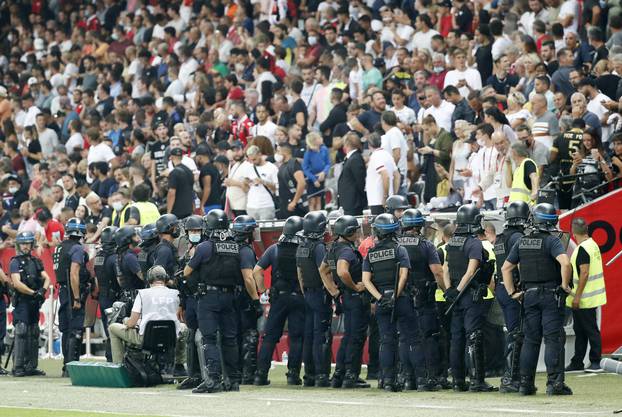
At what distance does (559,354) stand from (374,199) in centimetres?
590

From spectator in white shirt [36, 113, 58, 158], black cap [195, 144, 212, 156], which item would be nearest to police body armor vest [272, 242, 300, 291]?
black cap [195, 144, 212, 156]

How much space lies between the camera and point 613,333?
18.0m

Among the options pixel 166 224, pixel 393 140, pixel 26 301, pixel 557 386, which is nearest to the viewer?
pixel 557 386

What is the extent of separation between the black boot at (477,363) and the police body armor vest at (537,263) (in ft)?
3.52

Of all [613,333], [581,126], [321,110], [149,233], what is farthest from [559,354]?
[321,110]

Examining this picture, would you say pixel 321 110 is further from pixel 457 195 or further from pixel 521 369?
pixel 521 369

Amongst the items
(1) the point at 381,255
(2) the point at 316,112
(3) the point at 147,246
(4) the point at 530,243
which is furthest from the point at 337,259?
(2) the point at 316,112

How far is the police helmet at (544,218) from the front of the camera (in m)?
15.0

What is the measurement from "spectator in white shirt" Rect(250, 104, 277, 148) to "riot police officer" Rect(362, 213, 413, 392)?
827 centimetres

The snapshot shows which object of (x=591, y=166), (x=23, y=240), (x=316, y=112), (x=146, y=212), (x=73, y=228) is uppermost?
(x=316, y=112)

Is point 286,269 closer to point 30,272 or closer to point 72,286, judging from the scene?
point 72,286

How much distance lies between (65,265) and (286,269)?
414cm

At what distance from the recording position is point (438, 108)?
22.0m

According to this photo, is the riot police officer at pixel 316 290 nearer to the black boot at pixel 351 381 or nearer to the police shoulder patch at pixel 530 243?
the black boot at pixel 351 381
